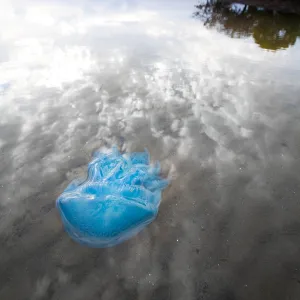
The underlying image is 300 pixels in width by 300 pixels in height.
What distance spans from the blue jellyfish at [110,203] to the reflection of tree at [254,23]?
9235mm

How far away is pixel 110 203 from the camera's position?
12.0 ft

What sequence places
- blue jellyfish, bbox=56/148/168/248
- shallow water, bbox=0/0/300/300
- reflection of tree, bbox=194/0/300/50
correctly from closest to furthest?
shallow water, bbox=0/0/300/300
blue jellyfish, bbox=56/148/168/248
reflection of tree, bbox=194/0/300/50

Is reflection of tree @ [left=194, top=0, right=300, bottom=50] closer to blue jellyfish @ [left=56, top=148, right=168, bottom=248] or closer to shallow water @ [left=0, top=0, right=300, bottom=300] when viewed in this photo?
shallow water @ [left=0, top=0, right=300, bottom=300]

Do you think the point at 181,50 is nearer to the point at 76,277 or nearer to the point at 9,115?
the point at 9,115

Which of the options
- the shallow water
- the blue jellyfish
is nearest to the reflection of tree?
the shallow water

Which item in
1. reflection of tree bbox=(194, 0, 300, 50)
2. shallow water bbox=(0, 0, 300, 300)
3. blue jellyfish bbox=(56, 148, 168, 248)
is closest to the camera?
shallow water bbox=(0, 0, 300, 300)

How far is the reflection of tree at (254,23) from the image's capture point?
1113cm

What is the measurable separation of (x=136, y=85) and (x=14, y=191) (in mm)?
4576

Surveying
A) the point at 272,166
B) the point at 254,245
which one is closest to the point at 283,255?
the point at 254,245

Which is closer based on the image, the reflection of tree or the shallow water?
the shallow water

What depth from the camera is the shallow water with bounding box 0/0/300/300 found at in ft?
10.3

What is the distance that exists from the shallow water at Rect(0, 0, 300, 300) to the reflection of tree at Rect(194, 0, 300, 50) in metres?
1.13

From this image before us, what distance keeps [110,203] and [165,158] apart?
1657 mm

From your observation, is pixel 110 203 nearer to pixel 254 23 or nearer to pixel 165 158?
pixel 165 158
